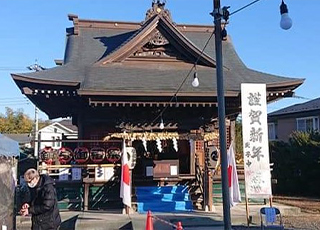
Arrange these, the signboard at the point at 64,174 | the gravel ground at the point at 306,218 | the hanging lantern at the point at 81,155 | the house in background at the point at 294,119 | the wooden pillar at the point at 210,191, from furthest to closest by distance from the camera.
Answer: the house in background at the point at 294,119, the hanging lantern at the point at 81,155, the signboard at the point at 64,174, the wooden pillar at the point at 210,191, the gravel ground at the point at 306,218

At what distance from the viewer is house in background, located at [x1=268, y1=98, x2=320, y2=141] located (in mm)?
29859

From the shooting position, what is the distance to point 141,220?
11633 mm

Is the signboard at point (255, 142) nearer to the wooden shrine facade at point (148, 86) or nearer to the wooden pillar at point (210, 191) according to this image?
the wooden shrine facade at point (148, 86)

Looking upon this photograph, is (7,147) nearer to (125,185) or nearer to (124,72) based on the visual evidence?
(125,185)

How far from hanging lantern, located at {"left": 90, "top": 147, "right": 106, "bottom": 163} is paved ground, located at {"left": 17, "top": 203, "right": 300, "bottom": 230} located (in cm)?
181

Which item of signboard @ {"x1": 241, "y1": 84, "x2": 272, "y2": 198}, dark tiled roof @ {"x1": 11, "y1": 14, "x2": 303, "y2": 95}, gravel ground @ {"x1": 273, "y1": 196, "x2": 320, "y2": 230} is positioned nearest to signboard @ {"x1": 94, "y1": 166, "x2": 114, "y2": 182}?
dark tiled roof @ {"x1": 11, "y1": 14, "x2": 303, "y2": 95}

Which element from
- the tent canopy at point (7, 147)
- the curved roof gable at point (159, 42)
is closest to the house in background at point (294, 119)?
the curved roof gable at point (159, 42)

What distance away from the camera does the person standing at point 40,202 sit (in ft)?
20.6

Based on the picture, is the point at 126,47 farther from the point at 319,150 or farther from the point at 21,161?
the point at 319,150

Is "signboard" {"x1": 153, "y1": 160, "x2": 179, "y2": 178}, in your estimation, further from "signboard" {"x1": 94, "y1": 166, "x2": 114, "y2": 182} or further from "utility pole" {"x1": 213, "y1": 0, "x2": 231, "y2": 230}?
"utility pole" {"x1": 213, "y1": 0, "x2": 231, "y2": 230}

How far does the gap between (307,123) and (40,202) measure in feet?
89.3

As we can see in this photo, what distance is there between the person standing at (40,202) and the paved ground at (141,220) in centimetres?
463

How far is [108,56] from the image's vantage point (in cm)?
1546

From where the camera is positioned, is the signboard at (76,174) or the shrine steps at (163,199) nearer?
the shrine steps at (163,199)
